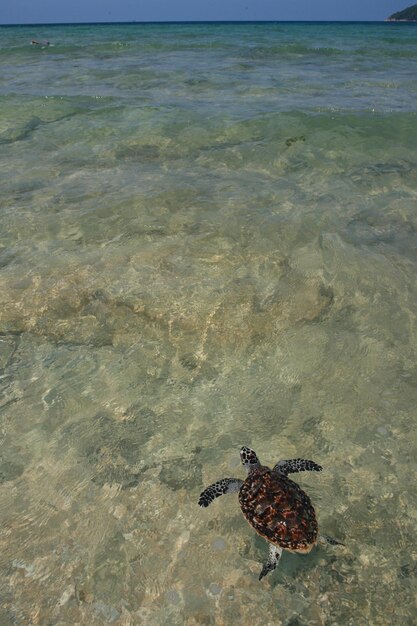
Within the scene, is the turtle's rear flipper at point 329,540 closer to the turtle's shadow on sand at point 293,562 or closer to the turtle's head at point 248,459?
the turtle's shadow on sand at point 293,562

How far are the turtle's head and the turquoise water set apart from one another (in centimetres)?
19

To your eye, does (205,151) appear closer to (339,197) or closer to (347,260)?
(339,197)

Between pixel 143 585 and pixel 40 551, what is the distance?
967mm

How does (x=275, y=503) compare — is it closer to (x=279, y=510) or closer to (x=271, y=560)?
(x=279, y=510)

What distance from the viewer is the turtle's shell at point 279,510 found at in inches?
144

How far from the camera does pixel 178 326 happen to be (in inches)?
242

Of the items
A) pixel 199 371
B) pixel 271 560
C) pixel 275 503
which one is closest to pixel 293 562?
pixel 271 560

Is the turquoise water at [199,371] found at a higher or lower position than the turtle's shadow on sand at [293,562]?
higher

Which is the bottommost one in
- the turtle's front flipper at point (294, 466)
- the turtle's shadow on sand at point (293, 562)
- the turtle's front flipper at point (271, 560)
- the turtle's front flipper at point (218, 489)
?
the turtle's shadow on sand at point (293, 562)

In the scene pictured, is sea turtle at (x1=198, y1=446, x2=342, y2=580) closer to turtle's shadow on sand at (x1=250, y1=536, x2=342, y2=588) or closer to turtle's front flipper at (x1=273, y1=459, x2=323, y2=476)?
turtle's front flipper at (x1=273, y1=459, x2=323, y2=476)

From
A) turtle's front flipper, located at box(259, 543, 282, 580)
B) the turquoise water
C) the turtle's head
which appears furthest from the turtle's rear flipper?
the turtle's head

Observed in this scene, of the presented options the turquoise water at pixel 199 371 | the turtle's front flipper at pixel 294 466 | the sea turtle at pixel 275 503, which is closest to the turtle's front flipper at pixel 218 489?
the sea turtle at pixel 275 503

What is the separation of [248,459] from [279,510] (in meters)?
0.64

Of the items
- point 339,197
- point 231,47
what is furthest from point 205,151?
point 231,47
